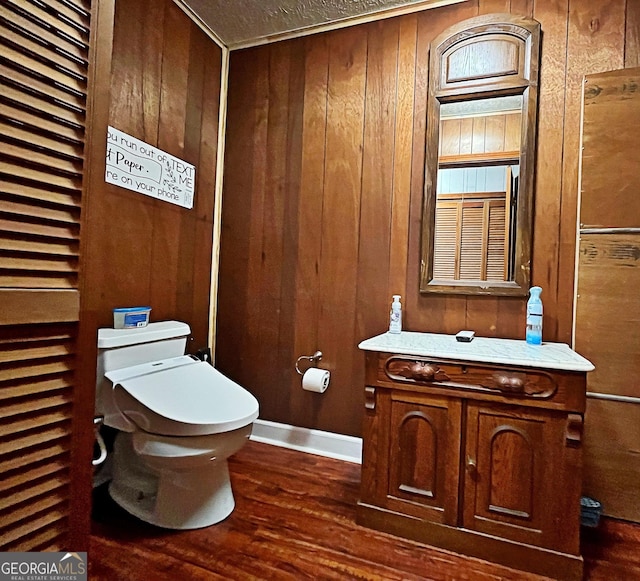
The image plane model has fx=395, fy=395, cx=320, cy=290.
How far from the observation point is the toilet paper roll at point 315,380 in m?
2.09

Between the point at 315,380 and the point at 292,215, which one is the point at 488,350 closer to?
the point at 315,380

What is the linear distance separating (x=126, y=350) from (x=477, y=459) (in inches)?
55.8

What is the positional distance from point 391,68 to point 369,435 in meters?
1.85

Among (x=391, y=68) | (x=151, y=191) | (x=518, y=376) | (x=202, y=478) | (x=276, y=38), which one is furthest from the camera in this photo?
(x=276, y=38)

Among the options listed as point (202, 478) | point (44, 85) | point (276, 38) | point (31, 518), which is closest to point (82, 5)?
point (44, 85)

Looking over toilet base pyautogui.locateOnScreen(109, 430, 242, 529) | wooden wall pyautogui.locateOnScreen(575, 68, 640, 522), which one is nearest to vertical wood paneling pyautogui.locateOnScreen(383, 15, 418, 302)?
wooden wall pyautogui.locateOnScreen(575, 68, 640, 522)

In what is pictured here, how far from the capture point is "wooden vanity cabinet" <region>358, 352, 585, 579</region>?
132 centimetres

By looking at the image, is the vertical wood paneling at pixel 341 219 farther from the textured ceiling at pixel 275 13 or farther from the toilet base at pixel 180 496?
the toilet base at pixel 180 496

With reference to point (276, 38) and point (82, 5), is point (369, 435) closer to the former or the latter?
point (82, 5)

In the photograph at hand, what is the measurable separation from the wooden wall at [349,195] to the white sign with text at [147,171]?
1.13 ft

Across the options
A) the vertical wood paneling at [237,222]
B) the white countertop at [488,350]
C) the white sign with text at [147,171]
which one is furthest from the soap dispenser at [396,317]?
the white sign with text at [147,171]

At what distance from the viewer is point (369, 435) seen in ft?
5.19

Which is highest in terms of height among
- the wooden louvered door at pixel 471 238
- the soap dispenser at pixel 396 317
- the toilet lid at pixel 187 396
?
the wooden louvered door at pixel 471 238

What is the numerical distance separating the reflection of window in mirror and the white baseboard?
1.03 metres
